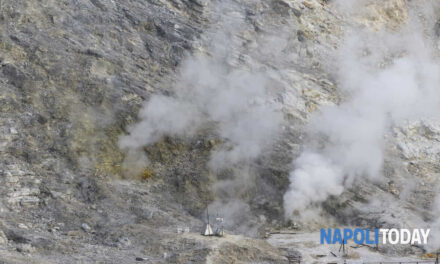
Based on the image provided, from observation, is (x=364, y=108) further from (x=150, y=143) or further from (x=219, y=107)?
(x=150, y=143)

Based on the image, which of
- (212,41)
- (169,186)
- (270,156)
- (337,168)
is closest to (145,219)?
(169,186)

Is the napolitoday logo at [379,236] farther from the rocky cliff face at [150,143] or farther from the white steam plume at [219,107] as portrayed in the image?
the white steam plume at [219,107]

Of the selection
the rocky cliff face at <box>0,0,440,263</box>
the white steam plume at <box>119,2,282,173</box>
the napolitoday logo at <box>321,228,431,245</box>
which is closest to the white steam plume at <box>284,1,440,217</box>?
the rocky cliff face at <box>0,0,440,263</box>

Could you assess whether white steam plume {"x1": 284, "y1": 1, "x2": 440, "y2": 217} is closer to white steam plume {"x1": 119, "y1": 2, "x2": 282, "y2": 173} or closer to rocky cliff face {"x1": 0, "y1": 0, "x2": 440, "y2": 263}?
rocky cliff face {"x1": 0, "y1": 0, "x2": 440, "y2": 263}

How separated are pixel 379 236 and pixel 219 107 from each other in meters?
8.81

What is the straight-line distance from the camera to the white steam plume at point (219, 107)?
26.9m

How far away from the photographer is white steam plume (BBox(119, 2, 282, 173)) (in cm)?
2692

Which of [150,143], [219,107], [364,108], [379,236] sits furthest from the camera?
[364,108]

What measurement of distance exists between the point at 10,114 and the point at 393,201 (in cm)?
1532

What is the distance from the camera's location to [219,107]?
92.3 ft

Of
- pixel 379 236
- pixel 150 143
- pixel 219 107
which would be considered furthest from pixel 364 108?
pixel 150 143

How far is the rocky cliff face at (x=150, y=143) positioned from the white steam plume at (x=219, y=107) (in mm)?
213

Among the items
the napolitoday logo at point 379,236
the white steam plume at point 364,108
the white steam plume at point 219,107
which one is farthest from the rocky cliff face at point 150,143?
the napolitoday logo at point 379,236

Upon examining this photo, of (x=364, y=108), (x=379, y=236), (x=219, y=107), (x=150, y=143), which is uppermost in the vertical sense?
(x=364, y=108)
